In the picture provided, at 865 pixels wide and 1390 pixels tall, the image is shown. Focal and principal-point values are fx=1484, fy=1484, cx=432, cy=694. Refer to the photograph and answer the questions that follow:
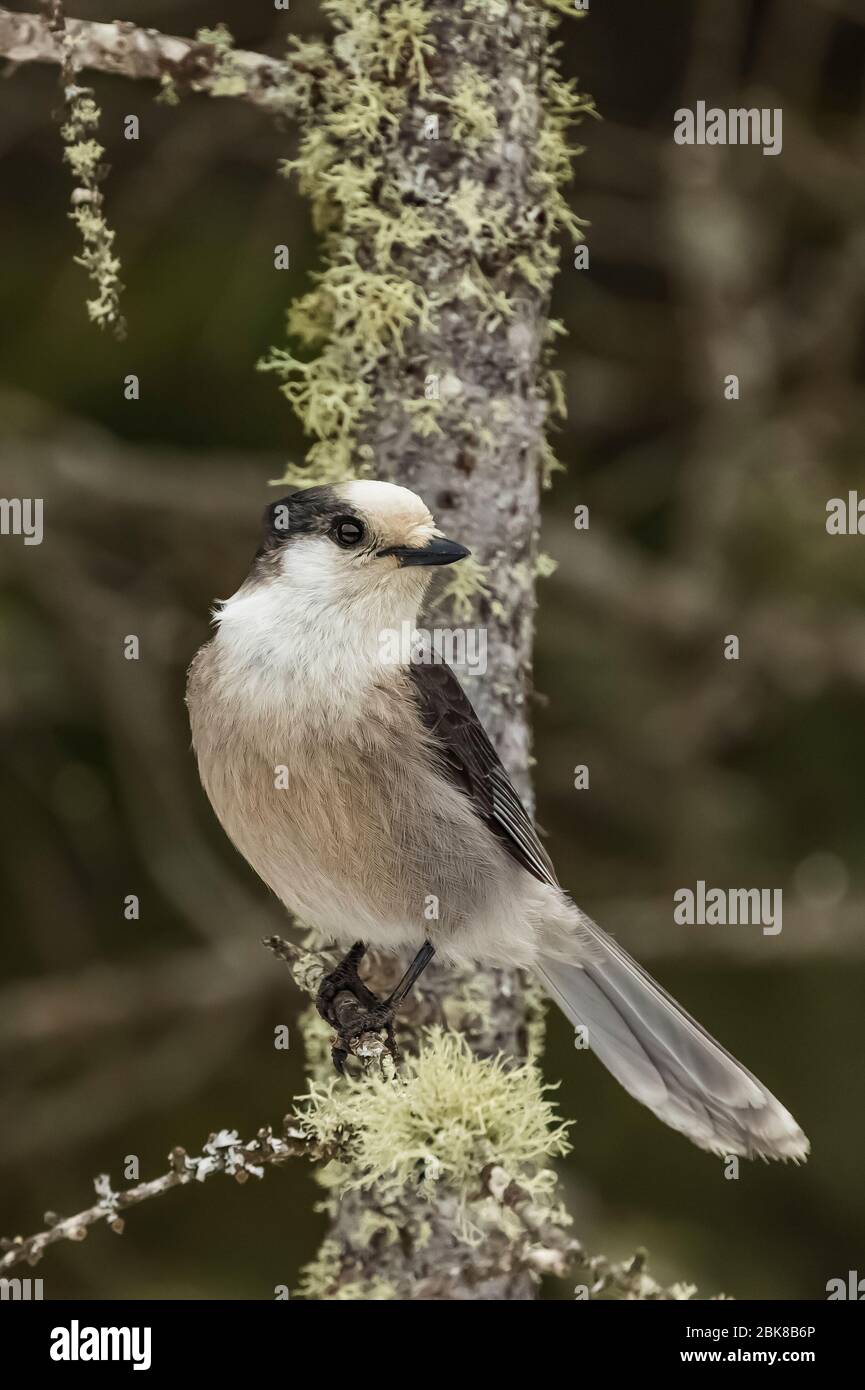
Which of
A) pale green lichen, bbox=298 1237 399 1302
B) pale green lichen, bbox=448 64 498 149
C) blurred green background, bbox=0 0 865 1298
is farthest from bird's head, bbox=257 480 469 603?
blurred green background, bbox=0 0 865 1298

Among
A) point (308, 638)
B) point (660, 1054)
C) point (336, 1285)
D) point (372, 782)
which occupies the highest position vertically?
point (308, 638)

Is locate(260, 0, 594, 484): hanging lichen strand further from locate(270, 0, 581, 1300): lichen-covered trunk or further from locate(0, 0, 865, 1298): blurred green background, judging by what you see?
locate(0, 0, 865, 1298): blurred green background

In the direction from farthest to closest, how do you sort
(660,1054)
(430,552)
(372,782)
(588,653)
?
A: (588,653), (660,1054), (372,782), (430,552)

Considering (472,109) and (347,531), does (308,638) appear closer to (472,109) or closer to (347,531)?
(347,531)

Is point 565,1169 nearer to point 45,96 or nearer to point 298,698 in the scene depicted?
point 298,698

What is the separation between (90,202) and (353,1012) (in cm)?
137

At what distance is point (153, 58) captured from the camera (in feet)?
8.20

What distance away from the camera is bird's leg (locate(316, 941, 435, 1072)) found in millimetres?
2418

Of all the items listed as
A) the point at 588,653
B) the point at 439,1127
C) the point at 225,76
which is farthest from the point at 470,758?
the point at 588,653

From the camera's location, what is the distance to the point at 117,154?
386cm

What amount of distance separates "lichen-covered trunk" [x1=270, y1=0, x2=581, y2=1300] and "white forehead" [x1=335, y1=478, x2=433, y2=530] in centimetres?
14

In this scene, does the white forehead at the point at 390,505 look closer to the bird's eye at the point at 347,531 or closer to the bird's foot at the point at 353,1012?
the bird's eye at the point at 347,531

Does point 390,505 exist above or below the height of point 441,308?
below
